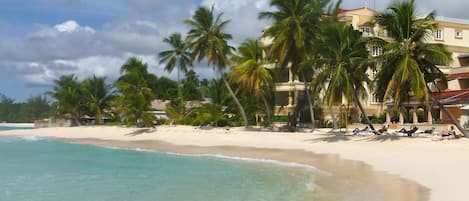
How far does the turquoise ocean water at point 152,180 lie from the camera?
48.6 feet

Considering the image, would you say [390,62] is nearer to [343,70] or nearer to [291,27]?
[343,70]

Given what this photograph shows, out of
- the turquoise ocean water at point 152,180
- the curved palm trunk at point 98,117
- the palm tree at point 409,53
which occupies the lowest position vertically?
the turquoise ocean water at point 152,180

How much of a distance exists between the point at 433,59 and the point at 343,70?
4.91 metres

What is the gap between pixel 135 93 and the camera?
47625 millimetres

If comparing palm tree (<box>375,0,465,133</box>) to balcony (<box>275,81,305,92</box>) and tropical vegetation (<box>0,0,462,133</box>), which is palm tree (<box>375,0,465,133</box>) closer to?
tropical vegetation (<box>0,0,462,133</box>)

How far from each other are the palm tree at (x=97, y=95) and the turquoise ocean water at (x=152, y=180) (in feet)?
99.6

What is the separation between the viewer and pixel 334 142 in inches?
1069

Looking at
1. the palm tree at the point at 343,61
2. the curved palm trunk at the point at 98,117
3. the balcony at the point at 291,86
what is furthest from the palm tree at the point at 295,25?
the curved palm trunk at the point at 98,117

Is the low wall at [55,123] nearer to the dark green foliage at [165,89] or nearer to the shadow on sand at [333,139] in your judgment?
the dark green foliage at [165,89]

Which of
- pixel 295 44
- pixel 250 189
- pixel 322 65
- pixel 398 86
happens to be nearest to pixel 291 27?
pixel 295 44

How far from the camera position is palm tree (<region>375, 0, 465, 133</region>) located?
2220 centimetres

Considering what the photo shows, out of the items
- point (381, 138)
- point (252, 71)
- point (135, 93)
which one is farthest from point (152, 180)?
point (135, 93)

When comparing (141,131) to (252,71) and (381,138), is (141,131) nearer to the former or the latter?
(252,71)

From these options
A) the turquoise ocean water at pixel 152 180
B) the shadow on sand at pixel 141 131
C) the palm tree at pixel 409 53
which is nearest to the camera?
the turquoise ocean water at pixel 152 180
